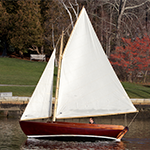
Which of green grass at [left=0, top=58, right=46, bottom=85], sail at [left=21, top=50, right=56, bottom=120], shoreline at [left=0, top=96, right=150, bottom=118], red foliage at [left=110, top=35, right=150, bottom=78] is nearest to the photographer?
sail at [left=21, top=50, right=56, bottom=120]

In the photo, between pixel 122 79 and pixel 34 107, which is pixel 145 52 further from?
pixel 34 107

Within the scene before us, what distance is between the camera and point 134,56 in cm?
4909

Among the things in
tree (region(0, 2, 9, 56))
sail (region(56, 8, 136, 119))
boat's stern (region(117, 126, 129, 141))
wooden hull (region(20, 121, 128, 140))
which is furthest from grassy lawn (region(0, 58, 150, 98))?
boat's stern (region(117, 126, 129, 141))

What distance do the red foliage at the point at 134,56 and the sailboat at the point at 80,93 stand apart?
91.4 ft

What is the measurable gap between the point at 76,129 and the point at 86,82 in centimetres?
274

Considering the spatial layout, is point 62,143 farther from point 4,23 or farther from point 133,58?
point 4,23

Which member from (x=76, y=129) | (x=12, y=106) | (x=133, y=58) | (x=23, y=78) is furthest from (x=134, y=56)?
(x=76, y=129)

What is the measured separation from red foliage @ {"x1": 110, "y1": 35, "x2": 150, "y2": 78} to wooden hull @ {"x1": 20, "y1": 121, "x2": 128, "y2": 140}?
92.1 ft

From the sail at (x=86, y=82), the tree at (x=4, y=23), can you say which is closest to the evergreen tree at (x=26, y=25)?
the tree at (x=4, y=23)

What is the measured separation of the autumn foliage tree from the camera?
155ft

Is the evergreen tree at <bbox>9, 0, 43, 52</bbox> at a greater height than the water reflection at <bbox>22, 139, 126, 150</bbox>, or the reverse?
the evergreen tree at <bbox>9, 0, 43, 52</bbox>

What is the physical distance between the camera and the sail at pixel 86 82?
19.3 meters

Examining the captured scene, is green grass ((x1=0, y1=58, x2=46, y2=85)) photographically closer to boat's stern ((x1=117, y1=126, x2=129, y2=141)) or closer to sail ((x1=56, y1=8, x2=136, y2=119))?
sail ((x1=56, y1=8, x2=136, y2=119))

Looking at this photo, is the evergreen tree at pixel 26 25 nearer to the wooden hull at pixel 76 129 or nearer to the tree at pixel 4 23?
the tree at pixel 4 23
